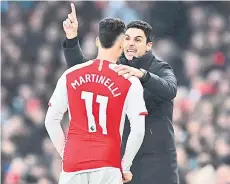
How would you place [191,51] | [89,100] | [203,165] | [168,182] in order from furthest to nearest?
[191,51] < [203,165] < [168,182] < [89,100]

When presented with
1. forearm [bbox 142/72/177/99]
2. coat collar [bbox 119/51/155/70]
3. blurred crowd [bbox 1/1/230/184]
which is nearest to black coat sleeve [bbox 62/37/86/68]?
coat collar [bbox 119/51/155/70]

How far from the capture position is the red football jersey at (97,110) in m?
5.30

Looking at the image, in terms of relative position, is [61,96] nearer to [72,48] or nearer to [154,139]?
[72,48]

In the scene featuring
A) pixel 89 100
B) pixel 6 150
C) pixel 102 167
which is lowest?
pixel 6 150

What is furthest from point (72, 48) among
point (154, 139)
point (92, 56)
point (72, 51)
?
point (92, 56)

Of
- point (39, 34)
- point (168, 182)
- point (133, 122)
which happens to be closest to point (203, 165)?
point (168, 182)

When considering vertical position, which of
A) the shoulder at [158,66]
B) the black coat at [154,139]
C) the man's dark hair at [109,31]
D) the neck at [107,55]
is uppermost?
the man's dark hair at [109,31]

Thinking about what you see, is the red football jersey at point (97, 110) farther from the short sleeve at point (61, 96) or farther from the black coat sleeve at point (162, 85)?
the black coat sleeve at point (162, 85)

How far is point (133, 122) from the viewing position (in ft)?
17.6

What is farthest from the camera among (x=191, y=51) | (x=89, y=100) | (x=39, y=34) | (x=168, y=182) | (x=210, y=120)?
(x=39, y=34)

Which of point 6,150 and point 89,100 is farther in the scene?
point 6,150

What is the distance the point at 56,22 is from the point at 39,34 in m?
0.34

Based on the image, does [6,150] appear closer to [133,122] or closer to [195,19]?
[195,19]

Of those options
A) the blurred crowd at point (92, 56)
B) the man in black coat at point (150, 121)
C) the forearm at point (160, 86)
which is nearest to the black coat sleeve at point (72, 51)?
the man in black coat at point (150, 121)
